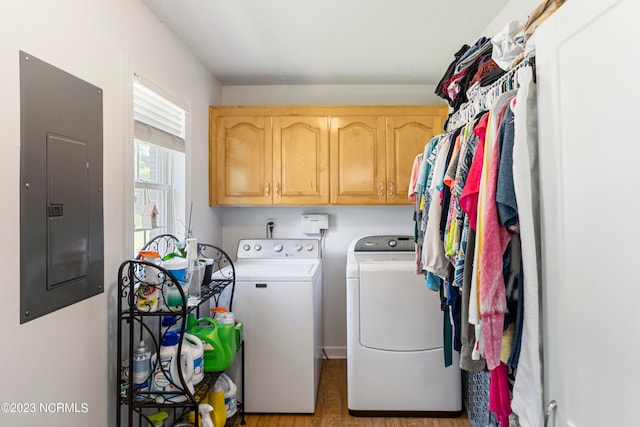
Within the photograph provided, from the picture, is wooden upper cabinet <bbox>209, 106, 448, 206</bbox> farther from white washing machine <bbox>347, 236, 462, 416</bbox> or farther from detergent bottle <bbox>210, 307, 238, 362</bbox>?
detergent bottle <bbox>210, 307, 238, 362</bbox>

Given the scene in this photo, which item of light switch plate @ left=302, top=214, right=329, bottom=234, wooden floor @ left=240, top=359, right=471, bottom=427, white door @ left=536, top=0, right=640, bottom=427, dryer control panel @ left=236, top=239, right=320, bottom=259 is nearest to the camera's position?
white door @ left=536, top=0, right=640, bottom=427

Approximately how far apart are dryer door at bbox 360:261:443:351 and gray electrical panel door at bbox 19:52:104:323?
1.45 m

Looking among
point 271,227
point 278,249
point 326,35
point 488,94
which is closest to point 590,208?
point 488,94

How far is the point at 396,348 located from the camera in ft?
7.19

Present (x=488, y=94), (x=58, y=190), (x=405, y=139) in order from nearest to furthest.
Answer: (x=58, y=190)
(x=488, y=94)
(x=405, y=139)

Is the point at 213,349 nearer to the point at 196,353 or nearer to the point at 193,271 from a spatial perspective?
the point at 196,353

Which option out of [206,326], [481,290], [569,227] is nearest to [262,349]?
[206,326]

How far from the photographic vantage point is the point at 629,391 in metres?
0.56

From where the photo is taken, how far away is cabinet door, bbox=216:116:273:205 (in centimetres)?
276

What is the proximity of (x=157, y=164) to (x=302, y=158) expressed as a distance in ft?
3.45

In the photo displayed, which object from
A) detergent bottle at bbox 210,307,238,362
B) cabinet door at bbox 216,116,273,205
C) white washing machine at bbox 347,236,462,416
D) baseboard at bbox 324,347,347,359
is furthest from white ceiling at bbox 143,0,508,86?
baseboard at bbox 324,347,347,359

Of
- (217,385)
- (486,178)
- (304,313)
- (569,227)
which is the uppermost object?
(486,178)

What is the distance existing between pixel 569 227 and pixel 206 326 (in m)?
1.70

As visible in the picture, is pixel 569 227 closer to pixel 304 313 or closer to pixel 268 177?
pixel 304 313
